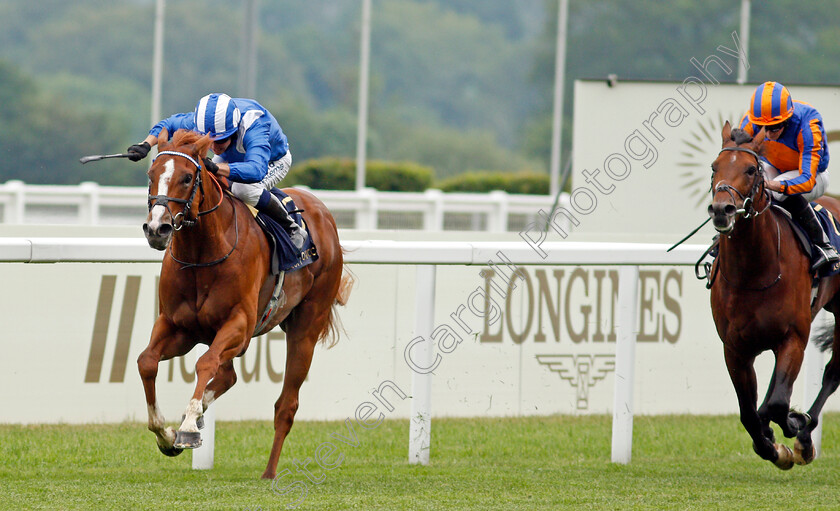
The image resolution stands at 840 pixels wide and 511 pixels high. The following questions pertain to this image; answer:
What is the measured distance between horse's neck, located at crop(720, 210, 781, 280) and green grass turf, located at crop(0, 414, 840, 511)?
3.47 ft

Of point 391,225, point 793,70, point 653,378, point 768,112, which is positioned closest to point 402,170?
point 391,225

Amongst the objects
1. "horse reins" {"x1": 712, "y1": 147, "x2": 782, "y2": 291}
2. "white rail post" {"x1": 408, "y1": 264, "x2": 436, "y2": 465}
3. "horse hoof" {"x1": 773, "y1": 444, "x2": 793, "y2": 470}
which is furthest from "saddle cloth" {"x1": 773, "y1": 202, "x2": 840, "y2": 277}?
"white rail post" {"x1": 408, "y1": 264, "x2": 436, "y2": 465}

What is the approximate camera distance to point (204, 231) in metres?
5.05

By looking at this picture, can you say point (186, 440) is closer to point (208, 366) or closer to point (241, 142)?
point (208, 366)

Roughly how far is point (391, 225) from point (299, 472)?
931 cm

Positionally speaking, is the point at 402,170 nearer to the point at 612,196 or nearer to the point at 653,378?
the point at 612,196

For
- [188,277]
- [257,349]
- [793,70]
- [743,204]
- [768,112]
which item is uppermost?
[793,70]

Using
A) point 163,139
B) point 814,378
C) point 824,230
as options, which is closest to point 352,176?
point 814,378

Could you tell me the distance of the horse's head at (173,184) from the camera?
4496 mm

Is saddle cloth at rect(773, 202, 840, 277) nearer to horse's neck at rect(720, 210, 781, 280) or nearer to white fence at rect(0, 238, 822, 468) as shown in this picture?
horse's neck at rect(720, 210, 781, 280)

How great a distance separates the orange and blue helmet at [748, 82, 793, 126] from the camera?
224 inches

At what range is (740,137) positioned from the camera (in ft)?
17.6

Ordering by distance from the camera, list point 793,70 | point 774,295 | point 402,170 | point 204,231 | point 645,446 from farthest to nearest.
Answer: point 793,70
point 402,170
point 645,446
point 774,295
point 204,231

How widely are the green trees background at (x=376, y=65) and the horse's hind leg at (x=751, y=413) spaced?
2894 centimetres
